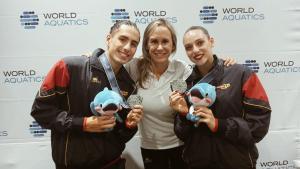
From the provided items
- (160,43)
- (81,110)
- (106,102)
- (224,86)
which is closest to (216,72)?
(224,86)

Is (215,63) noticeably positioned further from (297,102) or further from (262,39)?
(297,102)

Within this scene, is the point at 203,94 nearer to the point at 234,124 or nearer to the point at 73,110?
the point at 234,124

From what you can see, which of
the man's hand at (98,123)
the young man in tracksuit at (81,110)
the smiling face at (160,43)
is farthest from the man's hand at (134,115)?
the smiling face at (160,43)

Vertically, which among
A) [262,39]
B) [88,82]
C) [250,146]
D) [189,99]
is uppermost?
[262,39]

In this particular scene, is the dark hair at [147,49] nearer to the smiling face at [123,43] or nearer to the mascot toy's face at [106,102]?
the smiling face at [123,43]

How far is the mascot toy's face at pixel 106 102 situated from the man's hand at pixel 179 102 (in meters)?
0.27

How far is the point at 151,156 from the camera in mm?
1883

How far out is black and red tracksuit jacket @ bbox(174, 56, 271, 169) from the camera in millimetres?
1562

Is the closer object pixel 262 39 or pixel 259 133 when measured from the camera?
pixel 259 133

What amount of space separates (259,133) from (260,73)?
0.80m

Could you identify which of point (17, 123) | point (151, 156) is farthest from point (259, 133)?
point (17, 123)

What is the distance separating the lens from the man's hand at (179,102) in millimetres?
1591

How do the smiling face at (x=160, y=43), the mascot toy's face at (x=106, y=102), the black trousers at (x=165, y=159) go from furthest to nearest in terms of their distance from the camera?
the black trousers at (x=165, y=159)
the smiling face at (x=160, y=43)
the mascot toy's face at (x=106, y=102)

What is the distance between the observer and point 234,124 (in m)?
1.55
